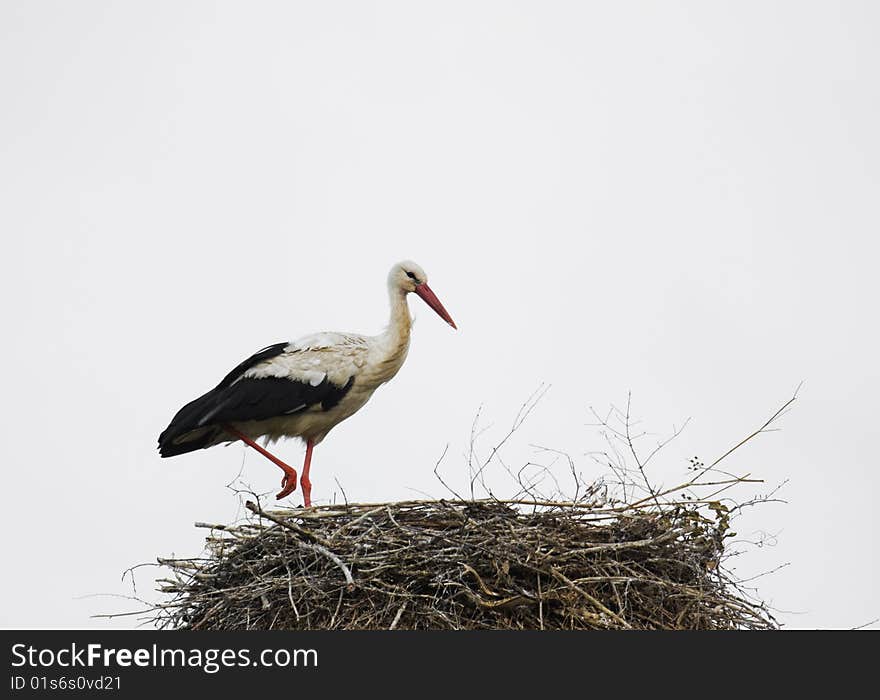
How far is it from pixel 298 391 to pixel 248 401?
328mm

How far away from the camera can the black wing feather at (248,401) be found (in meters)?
8.11

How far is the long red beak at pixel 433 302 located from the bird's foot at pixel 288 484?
1495mm

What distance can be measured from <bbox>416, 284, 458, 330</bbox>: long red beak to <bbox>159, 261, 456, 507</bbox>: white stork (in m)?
0.02

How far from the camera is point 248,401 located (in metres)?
8.14

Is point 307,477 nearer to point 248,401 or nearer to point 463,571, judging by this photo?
point 248,401

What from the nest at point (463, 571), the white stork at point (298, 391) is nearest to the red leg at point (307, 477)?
the white stork at point (298, 391)

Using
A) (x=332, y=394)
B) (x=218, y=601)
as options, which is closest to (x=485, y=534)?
(x=218, y=601)

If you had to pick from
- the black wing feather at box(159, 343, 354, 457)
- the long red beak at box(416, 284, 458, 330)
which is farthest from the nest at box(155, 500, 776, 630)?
the long red beak at box(416, 284, 458, 330)

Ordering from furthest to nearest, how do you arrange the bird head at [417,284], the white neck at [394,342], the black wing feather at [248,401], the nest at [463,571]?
the bird head at [417,284], the white neck at [394,342], the black wing feather at [248,401], the nest at [463,571]

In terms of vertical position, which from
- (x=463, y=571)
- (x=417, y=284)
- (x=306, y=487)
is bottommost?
(x=463, y=571)

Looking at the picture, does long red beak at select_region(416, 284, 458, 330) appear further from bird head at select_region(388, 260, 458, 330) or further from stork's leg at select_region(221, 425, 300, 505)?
stork's leg at select_region(221, 425, 300, 505)

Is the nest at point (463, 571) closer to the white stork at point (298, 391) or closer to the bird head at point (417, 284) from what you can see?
the white stork at point (298, 391)

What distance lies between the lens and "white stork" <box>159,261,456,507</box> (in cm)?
816

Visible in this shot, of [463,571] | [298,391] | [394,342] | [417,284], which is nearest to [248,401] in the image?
[298,391]
